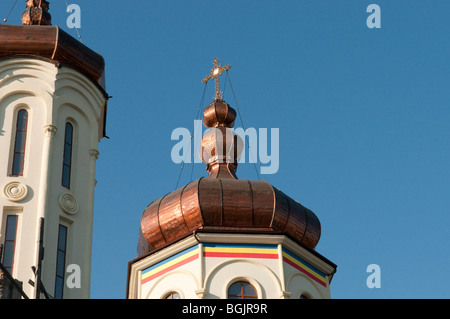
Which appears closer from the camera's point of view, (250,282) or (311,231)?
(250,282)

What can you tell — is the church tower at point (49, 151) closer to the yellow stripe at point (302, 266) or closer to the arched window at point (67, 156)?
the arched window at point (67, 156)

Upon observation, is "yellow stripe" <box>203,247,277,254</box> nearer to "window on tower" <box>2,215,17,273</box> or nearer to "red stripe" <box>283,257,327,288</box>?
"red stripe" <box>283,257,327,288</box>

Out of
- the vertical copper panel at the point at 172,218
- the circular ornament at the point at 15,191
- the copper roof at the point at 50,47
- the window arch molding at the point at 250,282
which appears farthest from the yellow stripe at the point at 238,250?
the copper roof at the point at 50,47

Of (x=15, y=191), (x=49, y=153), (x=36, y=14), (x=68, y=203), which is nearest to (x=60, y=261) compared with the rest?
(x=68, y=203)

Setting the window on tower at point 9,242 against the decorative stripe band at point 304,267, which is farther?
the decorative stripe band at point 304,267

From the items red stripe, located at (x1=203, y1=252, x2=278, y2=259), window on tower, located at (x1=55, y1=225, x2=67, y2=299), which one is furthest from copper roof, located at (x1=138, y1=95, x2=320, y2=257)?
window on tower, located at (x1=55, y1=225, x2=67, y2=299)

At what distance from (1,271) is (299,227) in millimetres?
8654

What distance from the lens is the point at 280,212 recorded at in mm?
22938

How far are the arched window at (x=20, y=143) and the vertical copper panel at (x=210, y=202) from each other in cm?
387

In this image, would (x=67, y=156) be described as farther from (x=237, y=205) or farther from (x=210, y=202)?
(x=237, y=205)

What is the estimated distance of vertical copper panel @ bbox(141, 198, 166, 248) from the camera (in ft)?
76.0

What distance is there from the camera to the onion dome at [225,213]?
22.7 metres

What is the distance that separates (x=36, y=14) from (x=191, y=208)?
634 cm
